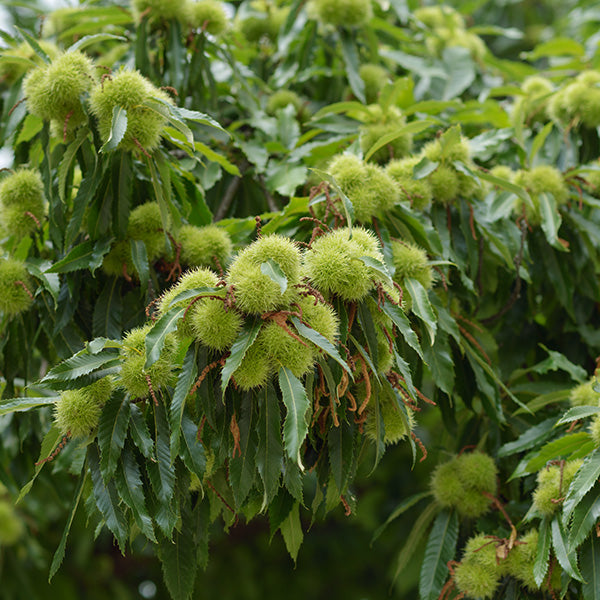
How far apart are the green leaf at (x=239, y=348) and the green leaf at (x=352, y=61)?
1467mm

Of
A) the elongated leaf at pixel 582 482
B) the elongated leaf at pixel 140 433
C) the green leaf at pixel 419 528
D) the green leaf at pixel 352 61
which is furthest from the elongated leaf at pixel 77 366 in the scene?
the green leaf at pixel 352 61

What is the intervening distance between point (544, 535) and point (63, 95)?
1.59 metres

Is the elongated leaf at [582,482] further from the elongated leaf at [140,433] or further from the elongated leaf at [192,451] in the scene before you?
the elongated leaf at [140,433]

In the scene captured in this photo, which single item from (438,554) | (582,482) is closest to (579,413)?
(582,482)

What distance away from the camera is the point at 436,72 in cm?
302

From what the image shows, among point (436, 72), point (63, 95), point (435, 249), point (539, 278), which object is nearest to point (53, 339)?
point (63, 95)

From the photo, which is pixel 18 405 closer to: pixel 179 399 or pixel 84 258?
pixel 179 399

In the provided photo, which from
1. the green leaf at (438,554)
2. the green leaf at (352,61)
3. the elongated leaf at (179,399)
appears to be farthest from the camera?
the green leaf at (352,61)

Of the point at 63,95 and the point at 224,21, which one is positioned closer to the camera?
the point at 63,95

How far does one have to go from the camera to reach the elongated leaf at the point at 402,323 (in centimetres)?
150

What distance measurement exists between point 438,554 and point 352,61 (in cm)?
178

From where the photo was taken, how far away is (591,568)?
172cm

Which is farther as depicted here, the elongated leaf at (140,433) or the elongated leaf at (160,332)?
the elongated leaf at (140,433)

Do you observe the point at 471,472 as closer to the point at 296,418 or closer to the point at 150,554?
the point at 296,418
